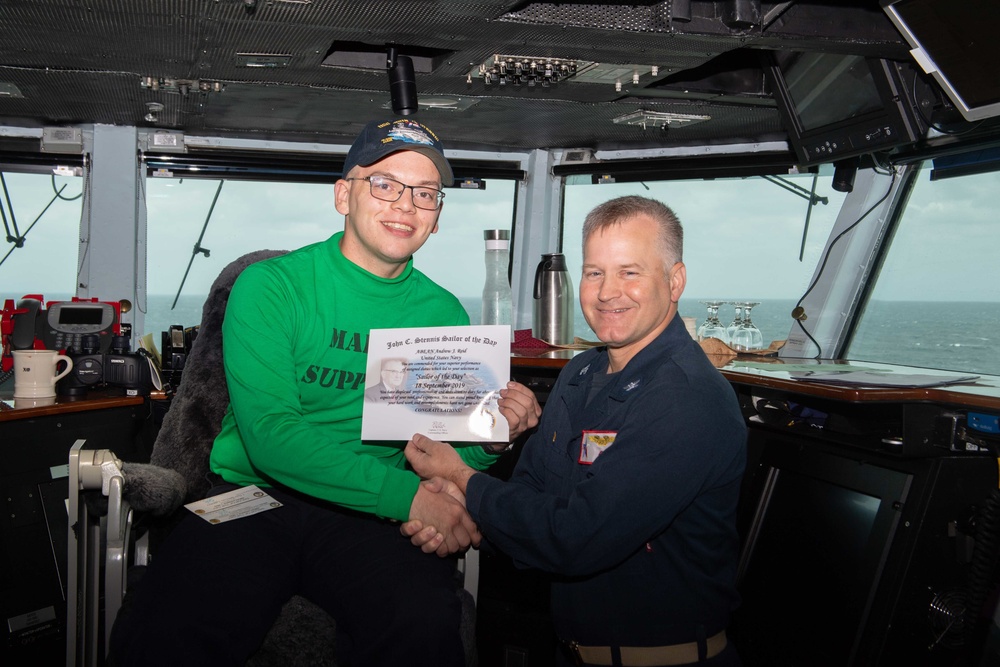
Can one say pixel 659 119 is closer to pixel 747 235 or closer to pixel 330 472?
pixel 747 235

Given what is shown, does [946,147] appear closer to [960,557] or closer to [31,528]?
[960,557]

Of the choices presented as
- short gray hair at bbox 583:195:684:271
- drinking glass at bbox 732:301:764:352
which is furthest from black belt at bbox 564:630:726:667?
drinking glass at bbox 732:301:764:352

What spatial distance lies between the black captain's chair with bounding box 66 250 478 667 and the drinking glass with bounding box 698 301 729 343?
2059mm

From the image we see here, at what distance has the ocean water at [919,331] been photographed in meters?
3.27

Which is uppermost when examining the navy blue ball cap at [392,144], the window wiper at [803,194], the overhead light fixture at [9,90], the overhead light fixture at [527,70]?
the overhead light fixture at [527,70]

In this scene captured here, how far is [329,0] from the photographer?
2.60 meters

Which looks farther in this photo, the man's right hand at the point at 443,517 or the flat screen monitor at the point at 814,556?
the flat screen monitor at the point at 814,556

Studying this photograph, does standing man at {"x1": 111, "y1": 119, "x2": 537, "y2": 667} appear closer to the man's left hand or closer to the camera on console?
the man's left hand

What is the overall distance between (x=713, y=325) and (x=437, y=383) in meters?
2.13

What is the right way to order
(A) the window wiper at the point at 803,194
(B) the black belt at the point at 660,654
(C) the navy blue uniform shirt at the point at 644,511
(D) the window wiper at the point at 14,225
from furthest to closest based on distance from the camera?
(D) the window wiper at the point at 14,225, (A) the window wiper at the point at 803,194, (B) the black belt at the point at 660,654, (C) the navy blue uniform shirt at the point at 644,511

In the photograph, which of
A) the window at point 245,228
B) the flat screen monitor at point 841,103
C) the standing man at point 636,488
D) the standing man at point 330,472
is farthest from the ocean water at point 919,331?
the standing man at point 636,488

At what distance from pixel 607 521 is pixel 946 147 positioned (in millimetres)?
2378

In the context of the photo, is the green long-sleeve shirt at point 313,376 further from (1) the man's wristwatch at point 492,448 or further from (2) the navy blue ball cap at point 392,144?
(2) the navy blue ball cap at point 392,144

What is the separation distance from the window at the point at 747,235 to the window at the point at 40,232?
275cm
